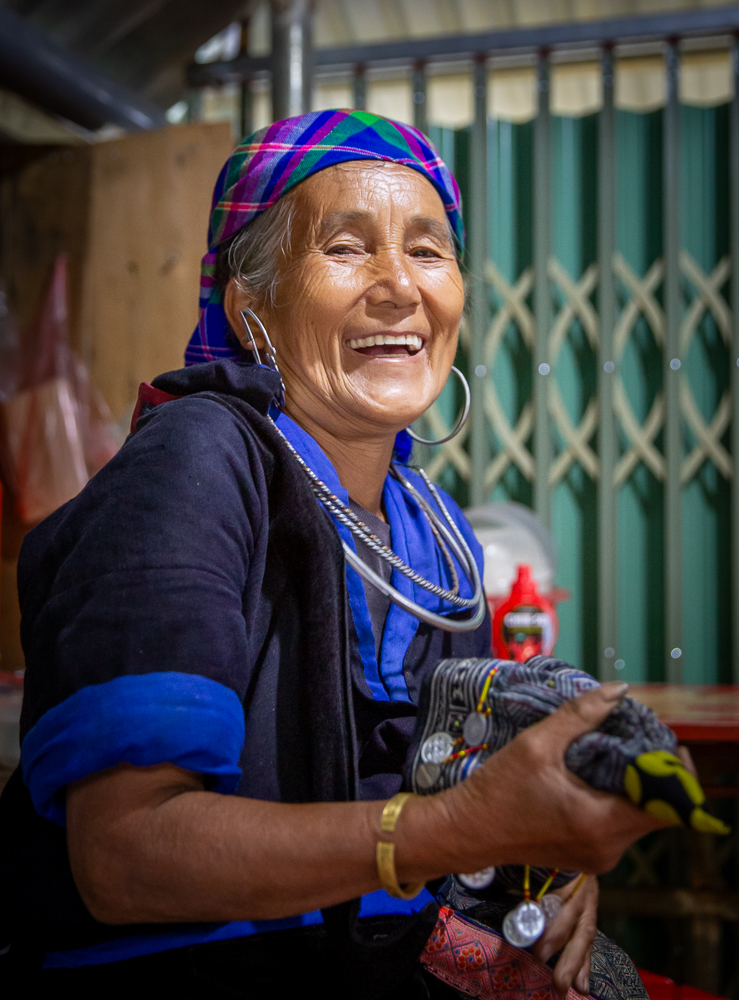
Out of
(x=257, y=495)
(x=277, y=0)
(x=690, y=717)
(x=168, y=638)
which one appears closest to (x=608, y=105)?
(x=277, y=0)

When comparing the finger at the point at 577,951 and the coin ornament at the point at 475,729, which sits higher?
the coin ornament at the point at 475,729

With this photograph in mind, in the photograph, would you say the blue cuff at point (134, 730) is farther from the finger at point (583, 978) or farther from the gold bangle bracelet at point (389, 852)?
the finger at point (583, 978)

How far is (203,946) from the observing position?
0.90 meters

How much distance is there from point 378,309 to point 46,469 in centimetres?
200

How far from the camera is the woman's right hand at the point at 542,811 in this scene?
2.22 ft

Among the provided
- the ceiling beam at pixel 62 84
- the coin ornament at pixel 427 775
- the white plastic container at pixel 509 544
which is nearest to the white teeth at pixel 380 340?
the coin ornament at pixel 427 775

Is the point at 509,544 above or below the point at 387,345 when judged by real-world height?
→ below

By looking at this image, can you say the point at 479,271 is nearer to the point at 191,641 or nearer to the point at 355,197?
the point at 355,197

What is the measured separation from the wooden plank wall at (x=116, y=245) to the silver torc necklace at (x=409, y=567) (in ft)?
6.17

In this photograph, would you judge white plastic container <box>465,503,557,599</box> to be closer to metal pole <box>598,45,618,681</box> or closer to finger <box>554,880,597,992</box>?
metal pole <box>598,45,618,681</box>

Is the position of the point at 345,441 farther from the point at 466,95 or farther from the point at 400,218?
the point at 466,95

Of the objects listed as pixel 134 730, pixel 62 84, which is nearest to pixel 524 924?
pixel 134 730

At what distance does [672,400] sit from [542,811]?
2.64 meters

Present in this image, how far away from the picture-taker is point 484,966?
0.99 m
